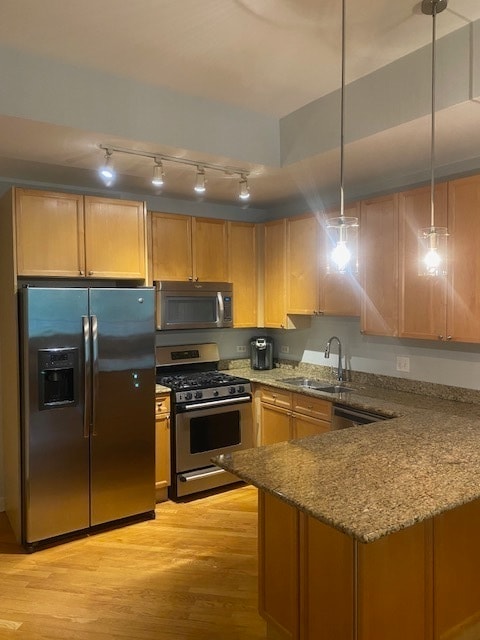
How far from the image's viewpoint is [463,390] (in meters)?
3.26

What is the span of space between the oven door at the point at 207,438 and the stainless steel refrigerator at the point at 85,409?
343 millimetres

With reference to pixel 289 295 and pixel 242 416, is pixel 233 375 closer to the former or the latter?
pixel 242 416

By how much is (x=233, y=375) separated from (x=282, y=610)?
2491 mm

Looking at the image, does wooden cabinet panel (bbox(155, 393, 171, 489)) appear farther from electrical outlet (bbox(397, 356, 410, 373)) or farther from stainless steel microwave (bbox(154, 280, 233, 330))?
electrical outlet (bbox(397, 356, 410, 373))

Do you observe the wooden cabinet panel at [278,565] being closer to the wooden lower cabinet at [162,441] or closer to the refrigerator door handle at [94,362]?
the refrigerator door handle at [94,362]

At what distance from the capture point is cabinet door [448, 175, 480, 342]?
2.87m

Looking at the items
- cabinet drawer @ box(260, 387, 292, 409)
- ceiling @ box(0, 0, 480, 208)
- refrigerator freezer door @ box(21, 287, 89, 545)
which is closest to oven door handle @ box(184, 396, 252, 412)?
cabinet drawer @ box(260, 387, 292, 409)

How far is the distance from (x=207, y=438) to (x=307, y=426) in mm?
873

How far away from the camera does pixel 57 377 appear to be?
3209 mm

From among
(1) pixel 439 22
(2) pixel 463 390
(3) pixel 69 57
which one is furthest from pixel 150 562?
(1) pixel 439 22

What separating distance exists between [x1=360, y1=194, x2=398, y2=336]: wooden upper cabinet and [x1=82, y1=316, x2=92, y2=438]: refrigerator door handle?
6.65ft

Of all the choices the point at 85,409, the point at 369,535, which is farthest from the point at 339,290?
the point at 369,535

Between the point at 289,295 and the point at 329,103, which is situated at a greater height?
the point at 329,103

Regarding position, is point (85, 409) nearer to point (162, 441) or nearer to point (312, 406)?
point (162, 441)
